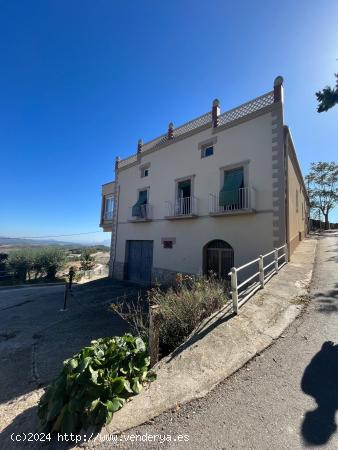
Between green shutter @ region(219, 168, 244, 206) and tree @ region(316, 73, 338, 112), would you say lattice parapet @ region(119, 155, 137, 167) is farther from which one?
tree @ region(316, 73, 338, 112)

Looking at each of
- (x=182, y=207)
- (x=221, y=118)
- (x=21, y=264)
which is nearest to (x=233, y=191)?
(x=182, y=207)

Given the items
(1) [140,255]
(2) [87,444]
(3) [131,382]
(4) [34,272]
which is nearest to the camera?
(2) [87,444]

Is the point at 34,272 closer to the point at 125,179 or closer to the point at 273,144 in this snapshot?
the point at 125,179

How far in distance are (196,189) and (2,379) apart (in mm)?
10026

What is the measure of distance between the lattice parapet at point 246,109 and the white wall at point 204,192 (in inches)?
22.0

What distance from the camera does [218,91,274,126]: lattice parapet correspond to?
952 cm

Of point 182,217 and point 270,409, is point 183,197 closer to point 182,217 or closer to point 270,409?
point 182,217

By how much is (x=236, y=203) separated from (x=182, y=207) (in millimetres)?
3353

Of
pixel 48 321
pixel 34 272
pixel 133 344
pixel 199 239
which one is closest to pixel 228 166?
pixel 199 239

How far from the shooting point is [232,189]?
9641 millimetres

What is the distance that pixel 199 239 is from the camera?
36.3ft

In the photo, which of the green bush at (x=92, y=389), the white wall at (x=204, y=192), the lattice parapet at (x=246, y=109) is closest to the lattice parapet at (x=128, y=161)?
the white wall at (x=204, y=192)

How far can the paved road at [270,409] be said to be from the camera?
1944 millimetres

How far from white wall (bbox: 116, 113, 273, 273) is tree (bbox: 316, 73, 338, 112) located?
232cm
